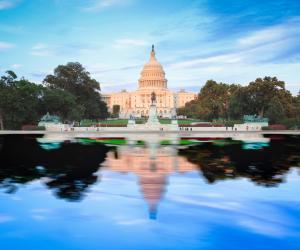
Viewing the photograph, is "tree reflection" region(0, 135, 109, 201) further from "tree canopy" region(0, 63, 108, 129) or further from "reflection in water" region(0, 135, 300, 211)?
"tree canopy" region(0, 63, 108, 129)

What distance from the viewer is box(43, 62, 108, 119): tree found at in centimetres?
7150

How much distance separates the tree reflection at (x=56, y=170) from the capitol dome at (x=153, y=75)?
138194 millimetres

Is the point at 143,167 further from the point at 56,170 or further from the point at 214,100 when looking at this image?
the point at 214,100

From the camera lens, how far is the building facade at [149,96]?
16050 centimetres

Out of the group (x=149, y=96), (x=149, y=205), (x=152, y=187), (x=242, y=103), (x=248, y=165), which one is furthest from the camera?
(x=149, y=96)

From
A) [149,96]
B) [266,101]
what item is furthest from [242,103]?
[149,96]

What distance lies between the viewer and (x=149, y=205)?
10.8m

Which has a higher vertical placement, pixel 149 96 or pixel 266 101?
pixel 149 96

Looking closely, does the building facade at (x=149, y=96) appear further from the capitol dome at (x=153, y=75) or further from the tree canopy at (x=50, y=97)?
the tree canopy at (x=50, y=97)

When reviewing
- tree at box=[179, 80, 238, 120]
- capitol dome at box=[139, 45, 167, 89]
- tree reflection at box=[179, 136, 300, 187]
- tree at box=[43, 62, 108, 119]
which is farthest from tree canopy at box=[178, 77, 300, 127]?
capitol dome at box=[139, 45, 167, 89]

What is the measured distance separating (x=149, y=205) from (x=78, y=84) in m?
64.5

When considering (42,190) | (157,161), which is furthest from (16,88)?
(42,190)

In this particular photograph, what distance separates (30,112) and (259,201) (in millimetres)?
50817

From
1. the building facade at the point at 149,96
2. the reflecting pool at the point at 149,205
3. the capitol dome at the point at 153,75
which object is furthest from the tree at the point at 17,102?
the capitol dome at the point at 153,75
